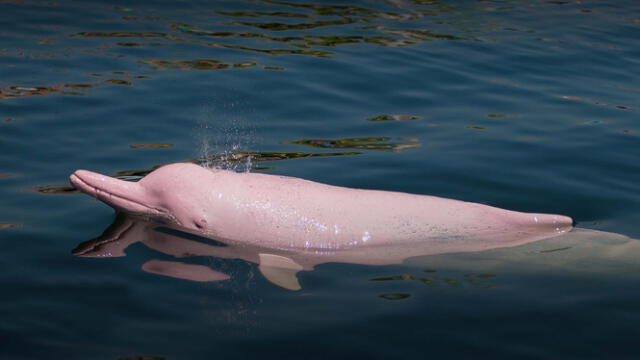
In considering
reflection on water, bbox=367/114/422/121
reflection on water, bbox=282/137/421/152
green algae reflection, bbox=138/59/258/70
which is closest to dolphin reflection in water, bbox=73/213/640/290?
reflection on water, bbox=282/137/421/152

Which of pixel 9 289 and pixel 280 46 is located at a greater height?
pixel 280 46

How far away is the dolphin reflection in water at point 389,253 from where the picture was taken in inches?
280

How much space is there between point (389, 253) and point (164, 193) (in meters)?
2.01

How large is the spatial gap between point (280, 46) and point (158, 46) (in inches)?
74.2

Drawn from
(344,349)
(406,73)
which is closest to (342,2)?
(406,73)

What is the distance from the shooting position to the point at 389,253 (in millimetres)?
7234

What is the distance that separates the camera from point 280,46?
1368 centimetres

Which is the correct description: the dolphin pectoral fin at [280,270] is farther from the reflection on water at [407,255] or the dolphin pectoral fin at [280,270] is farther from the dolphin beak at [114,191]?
the dolphin beak at [114,191]

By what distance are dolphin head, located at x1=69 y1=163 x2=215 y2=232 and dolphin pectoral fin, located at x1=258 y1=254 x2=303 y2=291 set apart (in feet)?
2.65

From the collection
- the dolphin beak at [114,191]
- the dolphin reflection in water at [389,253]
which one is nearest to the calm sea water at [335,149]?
the dolphin reflection in water at [389,253]

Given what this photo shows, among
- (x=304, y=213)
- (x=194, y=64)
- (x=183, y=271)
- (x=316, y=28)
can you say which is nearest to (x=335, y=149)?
(x=304, y=213)

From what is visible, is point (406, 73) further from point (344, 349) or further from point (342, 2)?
point (344, 349)

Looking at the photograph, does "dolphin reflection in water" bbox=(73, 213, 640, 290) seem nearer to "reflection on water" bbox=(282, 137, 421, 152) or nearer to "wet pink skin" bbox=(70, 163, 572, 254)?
"wet pink skin" bbox=(70, 163, 572, 254)

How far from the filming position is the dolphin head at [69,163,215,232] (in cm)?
747
